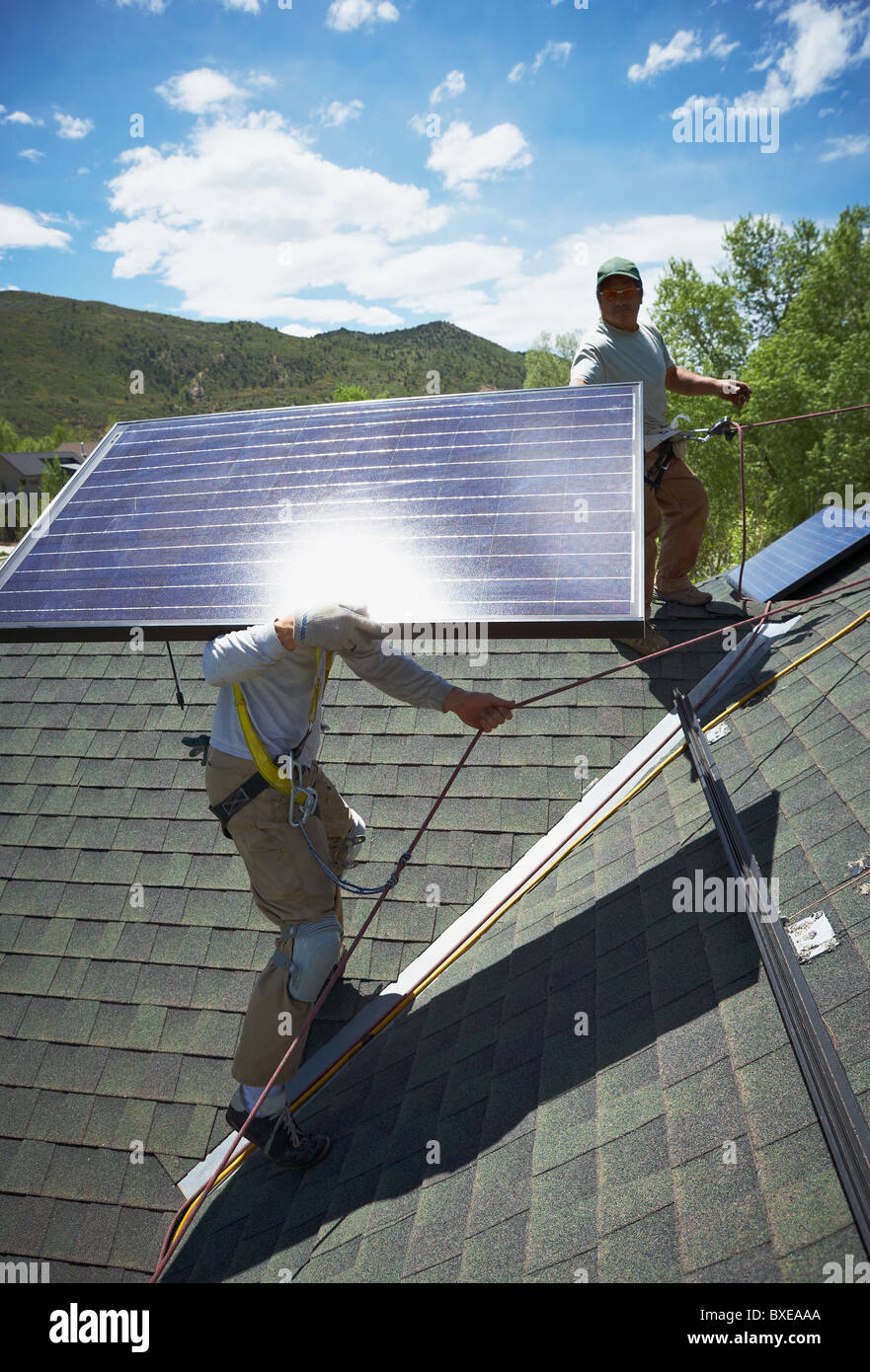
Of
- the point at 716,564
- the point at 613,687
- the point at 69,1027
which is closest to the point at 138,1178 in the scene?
the point at 69,1027

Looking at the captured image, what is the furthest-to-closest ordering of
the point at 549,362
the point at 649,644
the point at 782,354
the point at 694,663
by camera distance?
1. the point at 549,362
2. the point at 782,354
3. the point at 649,644
4. the point at 694,663

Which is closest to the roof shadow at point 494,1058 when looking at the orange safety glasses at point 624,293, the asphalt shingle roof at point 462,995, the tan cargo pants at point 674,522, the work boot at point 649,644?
the asphalt shingle roof at point 462,995

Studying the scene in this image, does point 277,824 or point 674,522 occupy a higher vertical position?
point 674,522

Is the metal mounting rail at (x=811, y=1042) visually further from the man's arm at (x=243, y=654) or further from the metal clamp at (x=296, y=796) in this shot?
the man's arm at (x=243, y=654)

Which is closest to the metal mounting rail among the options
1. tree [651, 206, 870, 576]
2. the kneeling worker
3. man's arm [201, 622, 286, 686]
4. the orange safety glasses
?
the kneeling worker

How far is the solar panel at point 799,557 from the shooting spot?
17.9 ft

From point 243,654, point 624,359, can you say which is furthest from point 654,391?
point 243,654

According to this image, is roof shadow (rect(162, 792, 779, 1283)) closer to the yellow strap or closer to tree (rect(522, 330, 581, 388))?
the yellow strap

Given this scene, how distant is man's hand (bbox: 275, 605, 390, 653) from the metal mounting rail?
1.55m

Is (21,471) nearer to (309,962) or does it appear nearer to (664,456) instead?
(664,456)

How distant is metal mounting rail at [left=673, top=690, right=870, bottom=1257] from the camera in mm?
1767

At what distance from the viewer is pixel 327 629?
3211 millimetres

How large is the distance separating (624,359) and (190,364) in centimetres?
16391

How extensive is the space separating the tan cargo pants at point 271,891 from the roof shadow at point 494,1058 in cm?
38
